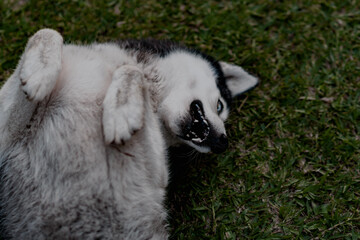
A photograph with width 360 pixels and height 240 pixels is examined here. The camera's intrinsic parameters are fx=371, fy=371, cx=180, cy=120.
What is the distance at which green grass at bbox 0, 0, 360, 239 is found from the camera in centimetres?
374

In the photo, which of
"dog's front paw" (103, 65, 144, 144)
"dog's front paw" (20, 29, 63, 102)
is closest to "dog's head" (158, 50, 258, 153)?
"dog's front paw" (103, 65, 144, 144)

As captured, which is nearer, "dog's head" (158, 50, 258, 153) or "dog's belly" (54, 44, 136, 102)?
"dog's belly" (54, 44, 136, 102)

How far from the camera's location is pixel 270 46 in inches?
187

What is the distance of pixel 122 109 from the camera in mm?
2803

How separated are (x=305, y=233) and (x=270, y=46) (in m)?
2.34

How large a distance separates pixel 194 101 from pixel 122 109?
786 millimetres

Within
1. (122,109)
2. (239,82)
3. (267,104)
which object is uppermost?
(122,109)

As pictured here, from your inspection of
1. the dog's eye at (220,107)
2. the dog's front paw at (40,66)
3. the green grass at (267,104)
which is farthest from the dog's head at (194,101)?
the dog's front paw at (40,66)

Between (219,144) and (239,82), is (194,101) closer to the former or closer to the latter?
(219,144)

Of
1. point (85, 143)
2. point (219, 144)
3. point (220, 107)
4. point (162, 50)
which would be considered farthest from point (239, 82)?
point (85, 143)

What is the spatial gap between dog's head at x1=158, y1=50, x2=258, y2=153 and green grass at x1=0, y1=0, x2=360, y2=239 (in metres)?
0.66

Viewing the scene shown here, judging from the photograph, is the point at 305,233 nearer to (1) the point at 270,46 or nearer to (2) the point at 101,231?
(2) the point at 101,231

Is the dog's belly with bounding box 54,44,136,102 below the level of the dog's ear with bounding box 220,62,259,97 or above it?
above

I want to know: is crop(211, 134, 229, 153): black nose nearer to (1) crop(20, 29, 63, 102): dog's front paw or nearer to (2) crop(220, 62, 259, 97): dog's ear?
(2) crop(220, 62, 259, 97): dog's ear
